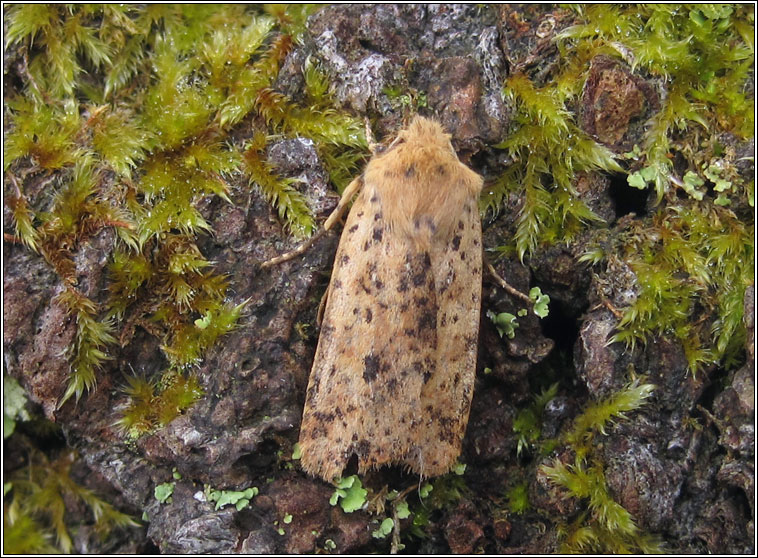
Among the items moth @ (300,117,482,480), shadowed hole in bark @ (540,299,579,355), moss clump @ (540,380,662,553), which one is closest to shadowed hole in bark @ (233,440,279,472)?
moth @ (300,117,482,480)

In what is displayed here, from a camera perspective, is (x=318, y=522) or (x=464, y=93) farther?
(x=464, y=93)

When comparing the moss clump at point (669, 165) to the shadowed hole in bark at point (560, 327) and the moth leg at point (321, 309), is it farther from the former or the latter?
the moth leg at point (321, 309)

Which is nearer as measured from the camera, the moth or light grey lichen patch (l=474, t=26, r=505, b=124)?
the moth

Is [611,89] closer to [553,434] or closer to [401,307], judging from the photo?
[401,307]

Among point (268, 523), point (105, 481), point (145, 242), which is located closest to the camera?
point (268, 523)

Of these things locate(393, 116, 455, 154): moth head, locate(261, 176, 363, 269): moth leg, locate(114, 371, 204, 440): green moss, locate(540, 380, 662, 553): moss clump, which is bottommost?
locate(540, 380, 662, 553): moss clump

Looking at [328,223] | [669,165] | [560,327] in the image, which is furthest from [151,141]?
[669,165]

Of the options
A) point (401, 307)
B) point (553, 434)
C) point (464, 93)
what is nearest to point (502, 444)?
point (553, 434)

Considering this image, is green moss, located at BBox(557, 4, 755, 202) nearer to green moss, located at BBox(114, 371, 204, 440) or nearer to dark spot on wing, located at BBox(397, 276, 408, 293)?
dark spot on wing, located at BBox(397, 276, 408, 293)

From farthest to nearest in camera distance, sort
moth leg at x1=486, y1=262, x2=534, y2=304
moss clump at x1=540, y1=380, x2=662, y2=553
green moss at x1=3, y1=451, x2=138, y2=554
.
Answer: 1. green moss at x1=3, y1=451, x2=138, y2=554
2. moth leg at x1=486, y1=262, x2=534, y2=304
3. moss clump at x1=540, y1=380, x2=662, y2=553
